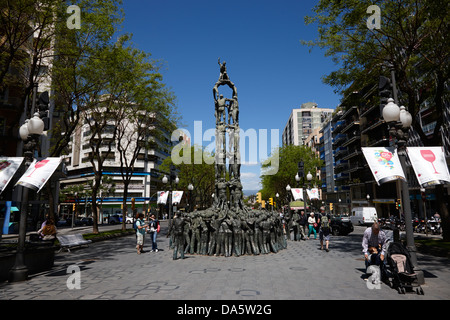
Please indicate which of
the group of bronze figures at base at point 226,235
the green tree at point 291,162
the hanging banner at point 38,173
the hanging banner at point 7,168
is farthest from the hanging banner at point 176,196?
the green tree at point 291,162

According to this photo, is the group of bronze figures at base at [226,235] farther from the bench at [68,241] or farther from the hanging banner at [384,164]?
the hanging banner at [384,164]

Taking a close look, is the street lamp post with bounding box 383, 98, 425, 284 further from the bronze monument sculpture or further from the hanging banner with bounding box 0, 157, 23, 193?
the hanging banner with bounding box 0, 157, 23, 193

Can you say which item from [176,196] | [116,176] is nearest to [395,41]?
[176,196]

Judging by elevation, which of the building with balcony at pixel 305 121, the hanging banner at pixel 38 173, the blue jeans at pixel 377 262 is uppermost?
the building with balcony at pixel 305 121

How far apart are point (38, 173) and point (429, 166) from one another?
10.4m

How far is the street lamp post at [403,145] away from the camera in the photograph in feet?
22.9

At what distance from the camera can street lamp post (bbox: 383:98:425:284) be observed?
6965 millimetres

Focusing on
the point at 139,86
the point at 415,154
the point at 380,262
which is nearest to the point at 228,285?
the point at 380,262

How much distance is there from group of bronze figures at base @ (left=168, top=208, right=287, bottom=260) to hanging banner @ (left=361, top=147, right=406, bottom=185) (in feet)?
21.9

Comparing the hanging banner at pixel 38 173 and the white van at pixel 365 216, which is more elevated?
the hanging banner at pixel 38 173

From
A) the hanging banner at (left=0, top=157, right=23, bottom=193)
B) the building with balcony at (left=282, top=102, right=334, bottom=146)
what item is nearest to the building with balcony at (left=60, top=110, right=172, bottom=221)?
the hanging banner at (left=0, top=157, right=23, bottom=193)

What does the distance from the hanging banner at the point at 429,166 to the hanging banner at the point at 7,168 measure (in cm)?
1071
